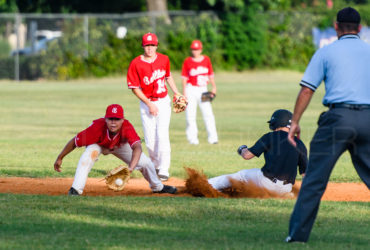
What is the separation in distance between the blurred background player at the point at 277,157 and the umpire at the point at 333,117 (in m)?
2.27

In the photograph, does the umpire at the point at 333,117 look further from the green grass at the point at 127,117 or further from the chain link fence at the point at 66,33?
the chain link fence at the point at 66,33

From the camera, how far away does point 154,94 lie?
434 inches

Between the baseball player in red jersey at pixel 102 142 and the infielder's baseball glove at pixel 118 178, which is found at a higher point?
the baseball player in red jersey at pixel 102 142

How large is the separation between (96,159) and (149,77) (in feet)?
7.34

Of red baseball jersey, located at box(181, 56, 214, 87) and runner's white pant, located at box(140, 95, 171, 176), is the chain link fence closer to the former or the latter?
red baseball jersey, located at box(181, 56, 214, 87)

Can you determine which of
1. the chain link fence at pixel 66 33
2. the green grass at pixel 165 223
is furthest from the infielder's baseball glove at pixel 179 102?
the chain link fence at pixel 66 33

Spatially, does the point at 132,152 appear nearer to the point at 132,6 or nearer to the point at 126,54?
the point at 126,54

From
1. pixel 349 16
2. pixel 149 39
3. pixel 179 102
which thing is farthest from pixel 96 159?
pixel 349 16

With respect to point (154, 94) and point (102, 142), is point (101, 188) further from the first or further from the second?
point (154, 94)

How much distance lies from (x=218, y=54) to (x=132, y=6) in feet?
36.8

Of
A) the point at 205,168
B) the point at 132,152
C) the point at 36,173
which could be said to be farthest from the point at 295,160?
the point at 36,173

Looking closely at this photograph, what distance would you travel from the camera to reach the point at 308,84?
620cm

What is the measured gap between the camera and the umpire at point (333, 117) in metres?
6.19

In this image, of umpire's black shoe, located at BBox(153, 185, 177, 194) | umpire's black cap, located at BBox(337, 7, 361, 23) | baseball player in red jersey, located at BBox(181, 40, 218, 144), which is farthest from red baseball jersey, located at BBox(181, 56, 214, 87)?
umpire's black cap, located at BBox(337, 7, 361, 23)
